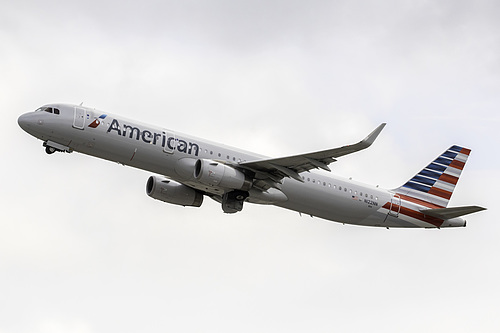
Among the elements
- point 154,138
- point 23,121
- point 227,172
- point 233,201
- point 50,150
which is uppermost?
point 154,138

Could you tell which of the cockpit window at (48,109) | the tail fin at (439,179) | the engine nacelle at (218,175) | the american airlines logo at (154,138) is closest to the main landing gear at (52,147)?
the cockpit window at (48,109)

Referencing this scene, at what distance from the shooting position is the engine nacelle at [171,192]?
1928 inches

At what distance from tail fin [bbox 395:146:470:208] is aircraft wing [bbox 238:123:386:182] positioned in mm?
10786

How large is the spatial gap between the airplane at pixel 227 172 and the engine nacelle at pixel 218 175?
52 millimetres

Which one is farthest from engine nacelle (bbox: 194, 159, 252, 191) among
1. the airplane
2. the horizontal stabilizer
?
the horizontal stabilizer

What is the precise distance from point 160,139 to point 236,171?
14.4 feet

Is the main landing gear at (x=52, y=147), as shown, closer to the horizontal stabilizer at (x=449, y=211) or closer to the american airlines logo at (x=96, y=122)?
the american airlines logo at (x=96, y=122)

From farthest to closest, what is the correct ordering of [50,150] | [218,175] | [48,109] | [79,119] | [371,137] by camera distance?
[218,175] → [48,109] → [50,150] → [79,119] → [371,137]

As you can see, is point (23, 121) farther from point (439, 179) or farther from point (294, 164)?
point (439, 179)

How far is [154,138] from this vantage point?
43031 millimetres

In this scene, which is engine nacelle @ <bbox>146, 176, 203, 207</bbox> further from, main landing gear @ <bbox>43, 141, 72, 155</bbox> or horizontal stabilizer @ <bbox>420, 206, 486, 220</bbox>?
horizontal stabilizer @ <bbox>420, 206, 486, 220</bbox>

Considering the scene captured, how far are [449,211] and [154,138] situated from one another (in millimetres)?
18271

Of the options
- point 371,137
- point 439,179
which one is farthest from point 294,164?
point 439,179

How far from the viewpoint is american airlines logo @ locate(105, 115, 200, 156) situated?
4259 cm
